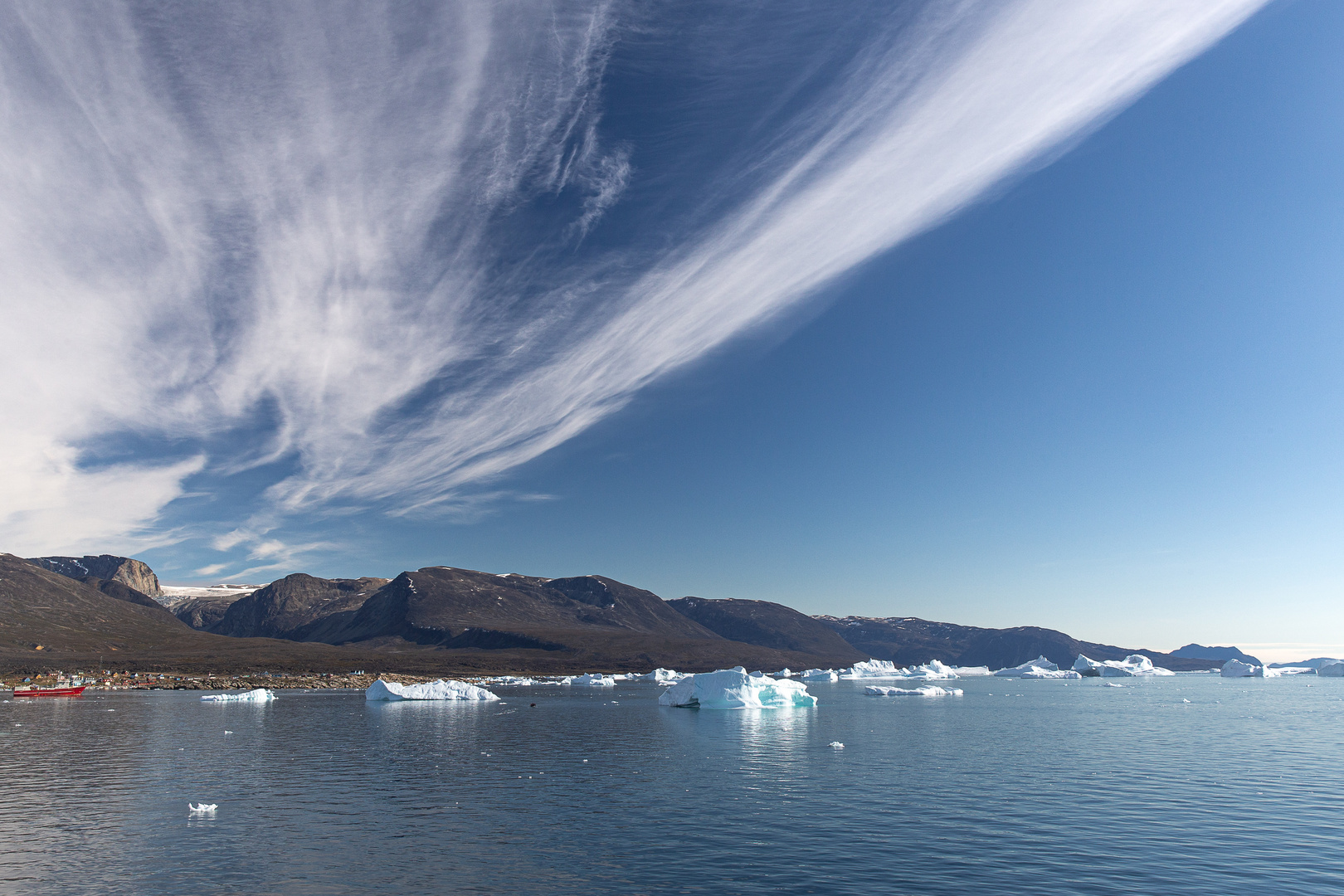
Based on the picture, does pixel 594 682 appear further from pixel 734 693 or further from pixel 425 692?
pixel 734 693

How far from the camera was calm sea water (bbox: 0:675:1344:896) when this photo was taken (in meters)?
20.4

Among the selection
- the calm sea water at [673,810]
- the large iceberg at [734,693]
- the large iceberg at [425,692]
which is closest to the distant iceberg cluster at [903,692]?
the large iceberg at [734,693]

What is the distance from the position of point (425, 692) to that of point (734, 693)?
46.4 metres

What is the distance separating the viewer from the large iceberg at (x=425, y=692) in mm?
99475

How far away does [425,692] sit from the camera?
4026 inches

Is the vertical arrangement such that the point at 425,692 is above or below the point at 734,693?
below

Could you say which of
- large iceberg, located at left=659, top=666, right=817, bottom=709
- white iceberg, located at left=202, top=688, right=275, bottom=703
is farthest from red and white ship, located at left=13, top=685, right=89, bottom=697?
large iceberg, located at left=659, top=666, right=817, bottom=709

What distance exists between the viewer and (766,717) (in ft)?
240

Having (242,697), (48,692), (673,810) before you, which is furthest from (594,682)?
(673,810)

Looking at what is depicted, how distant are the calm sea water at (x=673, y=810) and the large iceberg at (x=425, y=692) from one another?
40.1 meters

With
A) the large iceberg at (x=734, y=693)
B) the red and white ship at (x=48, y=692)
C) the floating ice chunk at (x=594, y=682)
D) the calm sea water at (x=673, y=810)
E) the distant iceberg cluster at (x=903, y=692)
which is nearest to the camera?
the calm sea water at (x=673, y=810)

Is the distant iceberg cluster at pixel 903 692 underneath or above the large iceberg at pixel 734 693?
underneath

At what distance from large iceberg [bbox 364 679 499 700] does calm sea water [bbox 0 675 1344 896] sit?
4006 centimetres

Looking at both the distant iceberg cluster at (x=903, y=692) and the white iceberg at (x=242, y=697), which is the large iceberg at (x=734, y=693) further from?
the white iceberg at (x=242, y=697)
